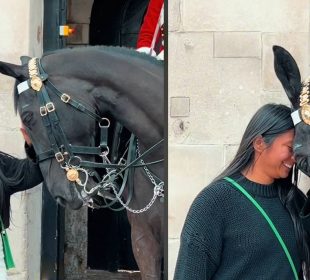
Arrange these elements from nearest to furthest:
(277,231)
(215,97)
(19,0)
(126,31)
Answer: (277,231), (215,97), (19,0), (126,31)

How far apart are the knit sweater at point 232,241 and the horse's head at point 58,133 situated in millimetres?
1862

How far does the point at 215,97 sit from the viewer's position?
4.46 metres

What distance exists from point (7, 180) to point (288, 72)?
2.18 metres

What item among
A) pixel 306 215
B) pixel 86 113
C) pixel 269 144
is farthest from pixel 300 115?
pixel 86 113

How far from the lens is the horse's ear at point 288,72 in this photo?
284 centimetres

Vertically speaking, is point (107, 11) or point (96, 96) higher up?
point (107, 11)

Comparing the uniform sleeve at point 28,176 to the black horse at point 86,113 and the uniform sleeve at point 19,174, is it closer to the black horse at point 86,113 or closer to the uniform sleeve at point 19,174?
the uniform sleeve at point 19,174

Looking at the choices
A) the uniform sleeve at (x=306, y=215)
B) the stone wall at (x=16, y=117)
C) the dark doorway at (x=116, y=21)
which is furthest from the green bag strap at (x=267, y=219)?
the dark doorway at (x=116, y=21)

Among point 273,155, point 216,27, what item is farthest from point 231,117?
point 273,155

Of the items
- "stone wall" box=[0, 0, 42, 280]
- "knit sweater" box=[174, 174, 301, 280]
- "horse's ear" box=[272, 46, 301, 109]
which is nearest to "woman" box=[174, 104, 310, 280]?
"knit sweater" box=[174, 174, 301, 280]

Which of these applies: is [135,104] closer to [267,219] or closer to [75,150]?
[75,150]

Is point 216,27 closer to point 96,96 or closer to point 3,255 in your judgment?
point 96,96

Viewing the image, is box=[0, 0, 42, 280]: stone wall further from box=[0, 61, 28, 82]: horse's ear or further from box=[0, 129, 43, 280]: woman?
box=[0, 61, 28, 82]: horse's ear

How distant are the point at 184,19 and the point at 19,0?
1.92m
